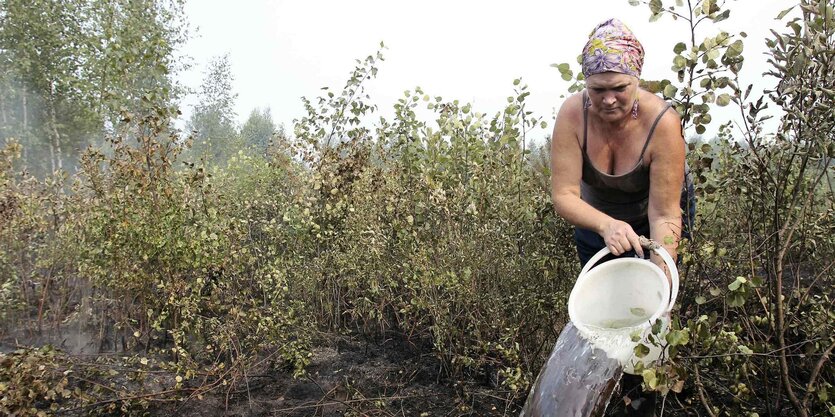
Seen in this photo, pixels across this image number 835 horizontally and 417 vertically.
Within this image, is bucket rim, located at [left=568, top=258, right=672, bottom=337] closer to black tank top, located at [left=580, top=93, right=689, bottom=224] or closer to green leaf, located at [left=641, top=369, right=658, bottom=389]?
green leaf, located at [left=641, top=369, right=658, bottom=389]

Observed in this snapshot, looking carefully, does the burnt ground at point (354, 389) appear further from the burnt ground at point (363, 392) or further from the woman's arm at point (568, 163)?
the woman's arm at point (568, 163)

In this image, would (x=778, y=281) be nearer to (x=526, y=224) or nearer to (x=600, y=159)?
(x=600, y=159)

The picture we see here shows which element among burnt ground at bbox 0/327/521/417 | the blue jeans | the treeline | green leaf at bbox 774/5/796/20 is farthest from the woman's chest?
the treeline

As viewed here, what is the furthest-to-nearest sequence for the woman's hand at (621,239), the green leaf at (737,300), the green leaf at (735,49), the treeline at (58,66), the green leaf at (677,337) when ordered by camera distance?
1. the treeline at (58,66)
2. the woman's hand at (621,239)
3. the green leaf at (735,49)
4. the green leaf at (737,300)
5. the green leaf at (677,337)

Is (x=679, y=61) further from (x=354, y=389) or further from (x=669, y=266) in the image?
(x=354, y=389)

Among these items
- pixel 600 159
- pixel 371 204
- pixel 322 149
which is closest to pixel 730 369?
pixel 600 159

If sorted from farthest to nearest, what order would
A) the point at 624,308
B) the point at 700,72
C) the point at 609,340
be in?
the point at 624,308
the point at 700,72
the point at 609,340

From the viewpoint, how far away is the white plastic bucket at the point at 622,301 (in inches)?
66.6

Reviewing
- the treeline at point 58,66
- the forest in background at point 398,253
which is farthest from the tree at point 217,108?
the forest in background at point 398,253

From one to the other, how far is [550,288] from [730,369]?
878mm

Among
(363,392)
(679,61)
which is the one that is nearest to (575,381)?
(679,61)

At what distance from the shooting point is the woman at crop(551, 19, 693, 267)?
6.38ft

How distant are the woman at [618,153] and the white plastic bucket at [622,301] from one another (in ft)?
0.22

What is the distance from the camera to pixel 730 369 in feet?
6.89
